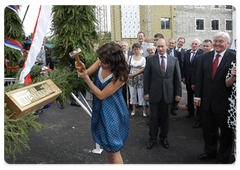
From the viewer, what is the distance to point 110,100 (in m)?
2.34

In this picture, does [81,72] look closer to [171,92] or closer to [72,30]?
[72,30]

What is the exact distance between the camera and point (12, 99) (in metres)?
1.79

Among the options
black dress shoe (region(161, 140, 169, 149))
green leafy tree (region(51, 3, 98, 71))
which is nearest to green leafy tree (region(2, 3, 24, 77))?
green leafy tree (region(51, 3, 98, 71))

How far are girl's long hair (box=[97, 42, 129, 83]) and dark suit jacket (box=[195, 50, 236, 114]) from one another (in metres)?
1.54

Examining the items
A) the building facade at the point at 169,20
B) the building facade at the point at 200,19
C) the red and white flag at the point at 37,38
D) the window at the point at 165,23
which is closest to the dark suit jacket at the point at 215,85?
the red and white flag at the point at 37,38

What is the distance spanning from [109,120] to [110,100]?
0.23 metres

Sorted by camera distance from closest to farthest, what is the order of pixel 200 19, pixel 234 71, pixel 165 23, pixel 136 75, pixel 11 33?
pixel 234 71, pixel 11 33, pixel 136 75, pixel 165 23, pixel 200 19

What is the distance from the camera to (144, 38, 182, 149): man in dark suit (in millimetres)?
3663

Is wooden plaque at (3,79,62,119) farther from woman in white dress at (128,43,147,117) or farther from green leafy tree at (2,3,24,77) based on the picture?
woman in white dress at (128,43,147,117)

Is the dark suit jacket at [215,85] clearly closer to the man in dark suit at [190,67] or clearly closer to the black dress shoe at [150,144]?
the black dress shoe at [150,144]

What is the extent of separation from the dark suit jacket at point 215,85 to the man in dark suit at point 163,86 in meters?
0.57

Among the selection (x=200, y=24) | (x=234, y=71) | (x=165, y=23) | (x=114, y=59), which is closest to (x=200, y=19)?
(x=200, y=24)

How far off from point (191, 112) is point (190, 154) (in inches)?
90.7

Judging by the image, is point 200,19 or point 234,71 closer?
point 234,71
